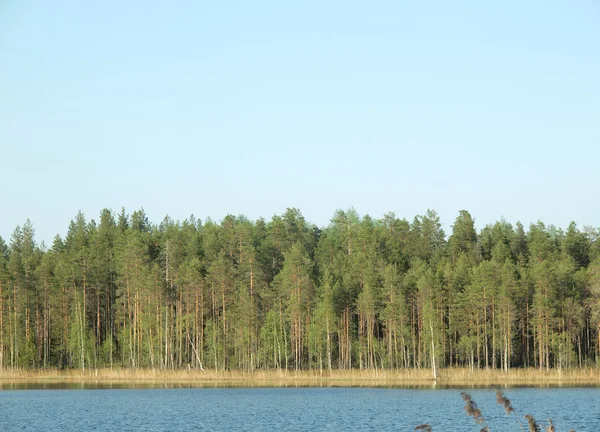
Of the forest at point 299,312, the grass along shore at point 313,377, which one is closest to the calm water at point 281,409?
the grass along shore at point 313,377

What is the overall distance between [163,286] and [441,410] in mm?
49490

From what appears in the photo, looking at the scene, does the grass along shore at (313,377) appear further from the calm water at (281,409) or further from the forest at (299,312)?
the calm water at (281,409)

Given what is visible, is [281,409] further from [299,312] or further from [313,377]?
[299,312]

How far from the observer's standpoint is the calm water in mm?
40625

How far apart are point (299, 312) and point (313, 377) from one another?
27.3ft

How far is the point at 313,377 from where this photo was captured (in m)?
78.1

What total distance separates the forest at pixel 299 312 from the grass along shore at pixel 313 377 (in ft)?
8.60

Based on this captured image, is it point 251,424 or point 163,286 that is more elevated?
point 163,286

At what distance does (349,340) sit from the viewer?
3388 inches

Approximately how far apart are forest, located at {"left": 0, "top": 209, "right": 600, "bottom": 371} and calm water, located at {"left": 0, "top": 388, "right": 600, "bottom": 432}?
1793 centimetres

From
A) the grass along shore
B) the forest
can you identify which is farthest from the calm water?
the forest

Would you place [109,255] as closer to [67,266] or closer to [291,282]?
[67,266]

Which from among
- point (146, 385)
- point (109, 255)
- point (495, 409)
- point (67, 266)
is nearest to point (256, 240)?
point (109, 255)

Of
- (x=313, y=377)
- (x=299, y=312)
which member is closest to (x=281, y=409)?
(x=313, y=377)
